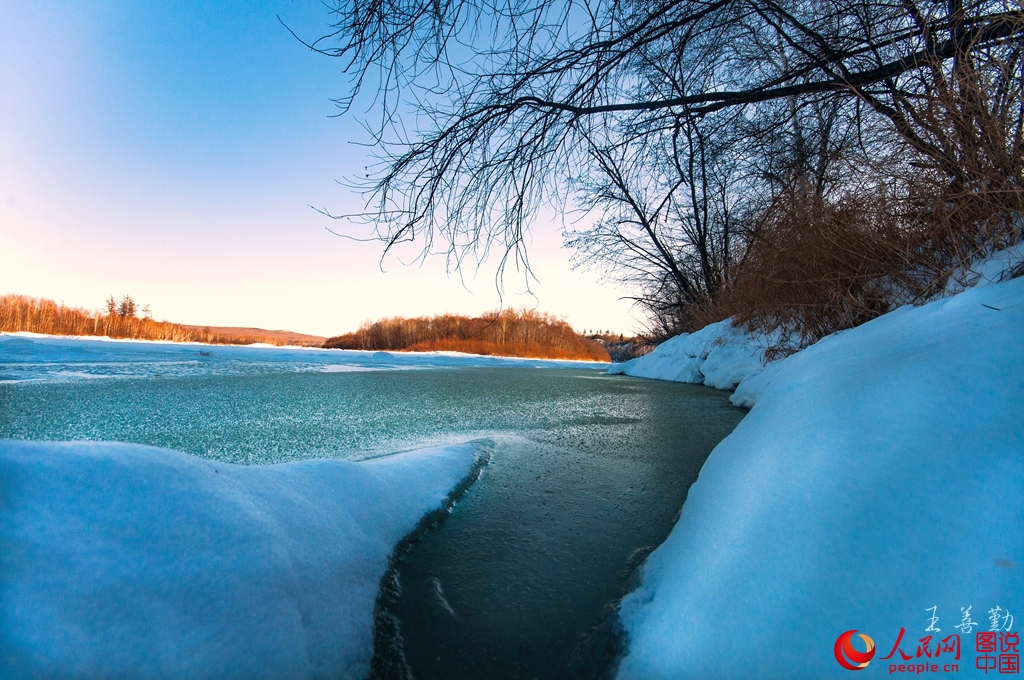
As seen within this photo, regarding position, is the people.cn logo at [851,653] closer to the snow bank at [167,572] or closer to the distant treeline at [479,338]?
the snow bank at [167,572]

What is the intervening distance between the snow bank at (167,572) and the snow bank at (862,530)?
47cm

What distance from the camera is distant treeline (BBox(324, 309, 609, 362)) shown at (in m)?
22.2

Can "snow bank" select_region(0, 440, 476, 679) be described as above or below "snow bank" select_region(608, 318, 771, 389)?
below

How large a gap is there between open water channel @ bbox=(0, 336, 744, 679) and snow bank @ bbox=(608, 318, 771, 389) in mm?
624

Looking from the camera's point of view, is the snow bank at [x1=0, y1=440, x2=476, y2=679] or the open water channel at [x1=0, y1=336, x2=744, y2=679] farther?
the open water channel at [x1=0, y1=336, x2=744, y2=679]

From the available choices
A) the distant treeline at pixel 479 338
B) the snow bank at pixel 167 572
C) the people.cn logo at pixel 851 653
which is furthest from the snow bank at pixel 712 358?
the distant treeline at pixel 479 338

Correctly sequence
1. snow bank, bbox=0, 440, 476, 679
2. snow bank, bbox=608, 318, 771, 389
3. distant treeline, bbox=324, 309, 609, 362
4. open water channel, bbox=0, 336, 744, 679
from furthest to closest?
distant treeline, bbox=324, 309, 609, 362
snow bank, bbox=608, 318, 771, 389
open water channel, bbox=0, 336, 744, 679
snow bank, bbox=0, 440, 476, 679

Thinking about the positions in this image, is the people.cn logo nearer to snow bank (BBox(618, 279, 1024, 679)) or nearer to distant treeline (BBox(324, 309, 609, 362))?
snow bank (BBox(618, 279, 1024, 679))

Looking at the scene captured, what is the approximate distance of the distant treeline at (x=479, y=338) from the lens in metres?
22.2

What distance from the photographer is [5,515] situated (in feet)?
1.64

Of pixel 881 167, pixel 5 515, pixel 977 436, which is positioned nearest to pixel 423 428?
pixel 5 515

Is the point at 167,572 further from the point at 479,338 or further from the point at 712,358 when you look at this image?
the point at 479,338

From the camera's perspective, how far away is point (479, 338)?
2250 centimetres

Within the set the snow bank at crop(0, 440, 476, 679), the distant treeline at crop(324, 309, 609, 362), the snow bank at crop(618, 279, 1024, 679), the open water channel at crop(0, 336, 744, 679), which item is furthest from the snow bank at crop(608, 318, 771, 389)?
the distant treeline at crop(324, 309, 609, 362)
